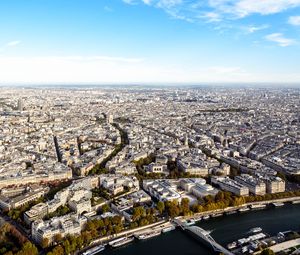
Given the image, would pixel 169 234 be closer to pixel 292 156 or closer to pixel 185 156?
pixel 185 156

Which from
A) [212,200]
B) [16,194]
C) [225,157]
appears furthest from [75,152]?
[212,200]

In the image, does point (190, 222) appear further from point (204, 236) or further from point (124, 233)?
point (124, 233)

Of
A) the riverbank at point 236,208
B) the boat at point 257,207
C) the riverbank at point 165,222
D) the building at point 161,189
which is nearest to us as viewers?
the riverbank at point 165,222

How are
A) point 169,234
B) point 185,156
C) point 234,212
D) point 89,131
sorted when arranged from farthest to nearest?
1. point 89,131
2. point 185,156
3. point 234,212
4. point 169,234

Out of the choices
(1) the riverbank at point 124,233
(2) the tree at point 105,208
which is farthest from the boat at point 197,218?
(2) the tree at point 105,208

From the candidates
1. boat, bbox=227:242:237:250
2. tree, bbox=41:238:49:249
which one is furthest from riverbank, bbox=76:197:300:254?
boat, bbox=227:242:237:250

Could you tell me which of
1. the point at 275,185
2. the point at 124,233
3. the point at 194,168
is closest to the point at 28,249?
the point at 124,233

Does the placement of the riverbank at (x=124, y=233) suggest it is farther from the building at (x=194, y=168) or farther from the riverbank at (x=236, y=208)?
the building at (x=194, y=168)
